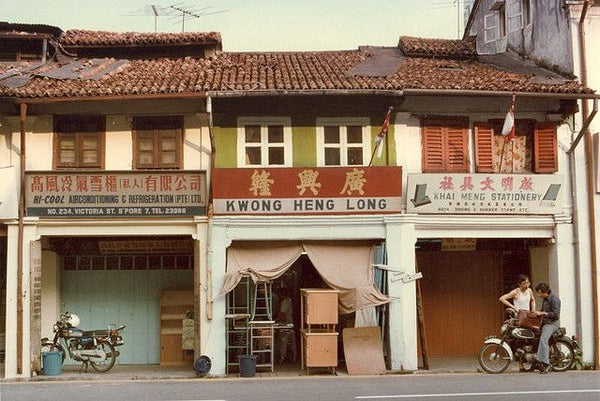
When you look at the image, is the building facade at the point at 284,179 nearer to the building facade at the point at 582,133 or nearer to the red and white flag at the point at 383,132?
the red and white flag at the point at 383,132

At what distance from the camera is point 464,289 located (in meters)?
21.3

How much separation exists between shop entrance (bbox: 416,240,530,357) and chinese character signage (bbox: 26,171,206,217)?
21.1 ft

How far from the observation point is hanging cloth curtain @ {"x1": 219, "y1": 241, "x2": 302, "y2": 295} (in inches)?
709

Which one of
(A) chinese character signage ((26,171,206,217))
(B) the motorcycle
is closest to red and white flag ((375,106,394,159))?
(A) chinese character signage ((26,171,206,217))

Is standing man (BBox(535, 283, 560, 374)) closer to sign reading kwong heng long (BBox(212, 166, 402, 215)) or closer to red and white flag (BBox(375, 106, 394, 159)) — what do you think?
sign reading kwong heng long (BBox(212, 166, 402, 215))

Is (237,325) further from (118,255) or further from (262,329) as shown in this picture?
(118,255)

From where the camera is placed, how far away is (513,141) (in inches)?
752

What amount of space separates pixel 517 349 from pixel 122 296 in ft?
30.0

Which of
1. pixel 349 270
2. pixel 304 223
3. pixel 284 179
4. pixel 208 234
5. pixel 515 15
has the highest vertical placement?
pixel 515 15

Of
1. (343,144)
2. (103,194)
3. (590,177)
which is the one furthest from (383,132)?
(103,194)

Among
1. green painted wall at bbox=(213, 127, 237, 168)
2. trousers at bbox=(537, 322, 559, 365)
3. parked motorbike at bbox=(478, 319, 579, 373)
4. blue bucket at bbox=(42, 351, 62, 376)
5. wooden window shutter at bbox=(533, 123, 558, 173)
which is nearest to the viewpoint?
trousers at bbox=(537, 322, 559, 365)

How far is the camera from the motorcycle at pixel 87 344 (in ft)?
60.4

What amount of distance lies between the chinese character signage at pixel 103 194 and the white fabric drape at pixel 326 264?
1.62 metres

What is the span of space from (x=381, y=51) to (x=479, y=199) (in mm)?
6275
